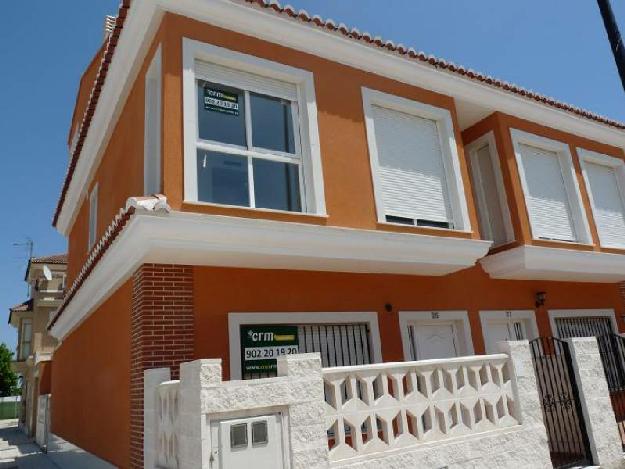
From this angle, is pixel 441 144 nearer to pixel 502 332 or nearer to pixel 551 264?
pixel 551 264

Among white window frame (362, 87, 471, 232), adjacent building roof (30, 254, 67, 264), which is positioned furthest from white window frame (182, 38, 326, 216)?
adjacent building roof (30, 254, 67, 264)

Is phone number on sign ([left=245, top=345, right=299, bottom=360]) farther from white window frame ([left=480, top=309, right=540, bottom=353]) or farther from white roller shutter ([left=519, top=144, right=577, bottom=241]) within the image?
white roller shutter ([left=519, top=144, right=577, bottom=241])

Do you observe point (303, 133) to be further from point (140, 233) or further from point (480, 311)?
point (480, 311)

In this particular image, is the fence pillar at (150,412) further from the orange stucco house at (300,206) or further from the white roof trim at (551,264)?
the white roof trim at (551,264)

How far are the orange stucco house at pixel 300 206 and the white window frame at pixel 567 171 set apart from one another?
0.05 metres

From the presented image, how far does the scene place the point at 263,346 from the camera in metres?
7.36

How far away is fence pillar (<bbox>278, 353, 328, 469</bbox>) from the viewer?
497 centimetres

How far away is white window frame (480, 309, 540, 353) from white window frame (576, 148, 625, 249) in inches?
99.2

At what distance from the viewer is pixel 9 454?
15.9 m

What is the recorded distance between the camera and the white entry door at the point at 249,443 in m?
4.64

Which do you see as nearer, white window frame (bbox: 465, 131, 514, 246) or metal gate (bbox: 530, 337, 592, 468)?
metal gate (bbox: 530, 337, 592, 468)

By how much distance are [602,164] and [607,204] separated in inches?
44.6

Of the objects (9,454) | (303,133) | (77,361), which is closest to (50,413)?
(9,454)

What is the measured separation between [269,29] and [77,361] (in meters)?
9.28
